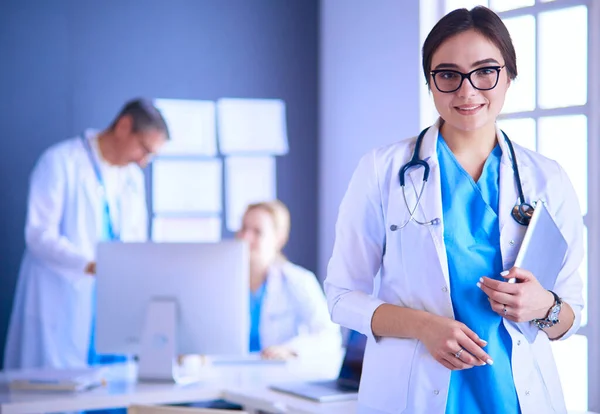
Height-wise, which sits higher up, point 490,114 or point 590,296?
point 490,114

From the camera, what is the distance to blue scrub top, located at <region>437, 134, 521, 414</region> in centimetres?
Answer: 149

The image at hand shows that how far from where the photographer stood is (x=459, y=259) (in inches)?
59.1

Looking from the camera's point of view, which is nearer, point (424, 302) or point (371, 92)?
point (424, 302)

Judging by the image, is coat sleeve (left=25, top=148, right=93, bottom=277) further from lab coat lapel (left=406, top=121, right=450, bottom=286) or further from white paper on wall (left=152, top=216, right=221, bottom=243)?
lab coat lapel (left=406, top=121, right=450, bottom=286)

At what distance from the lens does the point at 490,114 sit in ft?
4.98

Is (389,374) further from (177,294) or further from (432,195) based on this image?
(177,294)

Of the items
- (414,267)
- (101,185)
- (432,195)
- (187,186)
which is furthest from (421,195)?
(187,186)

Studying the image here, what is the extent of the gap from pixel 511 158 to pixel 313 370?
5.20ft

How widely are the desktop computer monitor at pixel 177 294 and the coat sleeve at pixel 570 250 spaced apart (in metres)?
1.40

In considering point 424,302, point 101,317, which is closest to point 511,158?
point 424,302

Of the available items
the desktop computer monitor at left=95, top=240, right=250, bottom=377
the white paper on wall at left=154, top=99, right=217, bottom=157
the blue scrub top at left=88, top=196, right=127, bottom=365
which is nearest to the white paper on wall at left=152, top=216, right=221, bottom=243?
the white paper on wall at left=154, top=99, right=217, bottom=157

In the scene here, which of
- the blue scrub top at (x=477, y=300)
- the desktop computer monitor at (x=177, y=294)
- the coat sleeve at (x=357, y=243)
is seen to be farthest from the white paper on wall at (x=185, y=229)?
the blue scrub top at (x=477, y=300)

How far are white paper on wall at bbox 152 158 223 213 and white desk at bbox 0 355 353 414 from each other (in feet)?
5.11

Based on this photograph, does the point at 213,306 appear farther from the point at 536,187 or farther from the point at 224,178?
the point at 224,178
